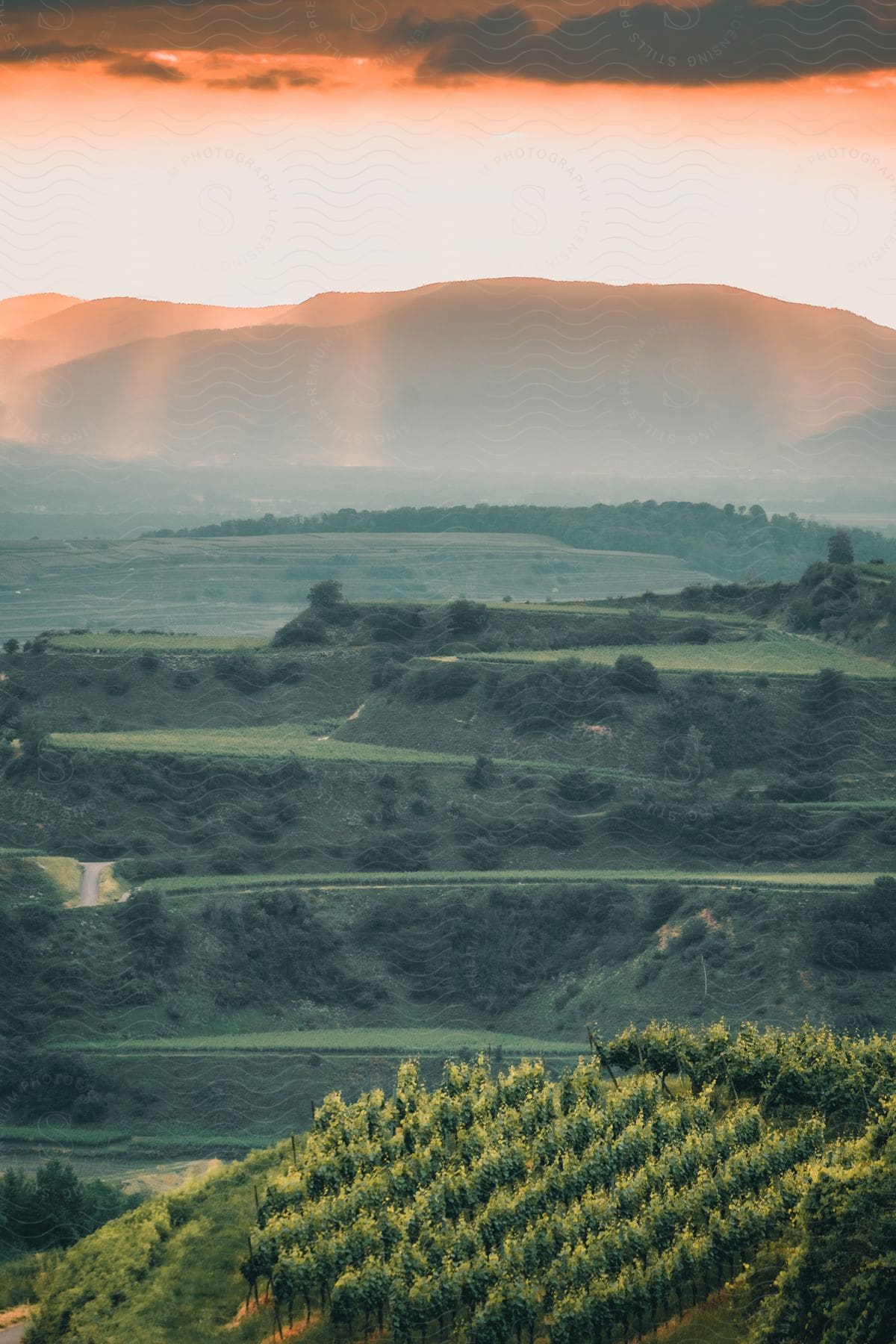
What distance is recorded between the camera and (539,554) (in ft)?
549

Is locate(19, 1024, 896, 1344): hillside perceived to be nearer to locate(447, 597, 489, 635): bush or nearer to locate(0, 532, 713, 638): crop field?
locate(447, 597, 489, 635): bush

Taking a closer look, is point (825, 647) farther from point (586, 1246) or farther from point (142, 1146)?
point (586, 1246)

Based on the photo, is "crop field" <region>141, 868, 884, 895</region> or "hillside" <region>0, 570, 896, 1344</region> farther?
"crop field" <region>141, 868, 884, 895</region>

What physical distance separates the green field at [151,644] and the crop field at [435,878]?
2723 centimetres

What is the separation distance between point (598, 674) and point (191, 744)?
16.0 meters

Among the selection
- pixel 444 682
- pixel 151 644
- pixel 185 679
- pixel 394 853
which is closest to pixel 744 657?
pixel 444 682

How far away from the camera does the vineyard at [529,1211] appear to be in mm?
29359

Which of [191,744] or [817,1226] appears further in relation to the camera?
[191,744]

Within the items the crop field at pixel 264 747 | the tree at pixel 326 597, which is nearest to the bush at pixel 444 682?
the crop field at pixel 264 747

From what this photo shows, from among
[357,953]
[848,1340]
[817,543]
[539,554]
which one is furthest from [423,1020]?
[817,543]

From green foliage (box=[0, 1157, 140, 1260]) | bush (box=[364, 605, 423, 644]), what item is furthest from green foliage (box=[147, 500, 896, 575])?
green foliage (box=[0, 1157, 140, 1260])

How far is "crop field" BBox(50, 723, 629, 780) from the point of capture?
69.8 meters

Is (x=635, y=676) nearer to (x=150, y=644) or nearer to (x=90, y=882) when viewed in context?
(x=90, y=882)

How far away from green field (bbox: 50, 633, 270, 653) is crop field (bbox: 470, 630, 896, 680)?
12317 millimetres
